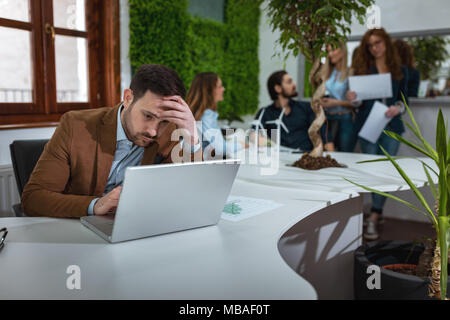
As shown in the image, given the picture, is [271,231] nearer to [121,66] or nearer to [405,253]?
Result: [405,253]

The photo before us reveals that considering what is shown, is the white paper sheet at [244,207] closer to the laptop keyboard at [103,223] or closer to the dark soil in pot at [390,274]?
the laptop keyboard at [103,223]

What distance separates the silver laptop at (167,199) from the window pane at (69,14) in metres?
2.46

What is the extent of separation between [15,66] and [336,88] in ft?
8.22

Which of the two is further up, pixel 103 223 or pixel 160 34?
pixel 160 34

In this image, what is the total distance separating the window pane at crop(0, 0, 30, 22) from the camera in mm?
2873

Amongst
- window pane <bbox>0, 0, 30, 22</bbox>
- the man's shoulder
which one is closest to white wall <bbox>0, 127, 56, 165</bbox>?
window pane <bbox>0, 0, 30, 22</bbox>

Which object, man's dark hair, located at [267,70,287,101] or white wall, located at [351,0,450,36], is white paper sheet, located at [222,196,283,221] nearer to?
man's dark hair, located at [267,70,287,101]

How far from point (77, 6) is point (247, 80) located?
2.25 meters

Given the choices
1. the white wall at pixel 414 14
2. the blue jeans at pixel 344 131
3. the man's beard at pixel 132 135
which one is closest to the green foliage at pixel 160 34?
the blue jeans at pixel 344 131

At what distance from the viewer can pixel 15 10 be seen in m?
2.93

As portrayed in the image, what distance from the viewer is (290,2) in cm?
222

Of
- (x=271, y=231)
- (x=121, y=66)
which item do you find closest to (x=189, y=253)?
(x=271, y=231)

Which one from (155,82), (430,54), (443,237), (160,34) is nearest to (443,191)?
(443,237)

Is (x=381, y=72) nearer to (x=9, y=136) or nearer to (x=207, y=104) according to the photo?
(x=207, y=104)
